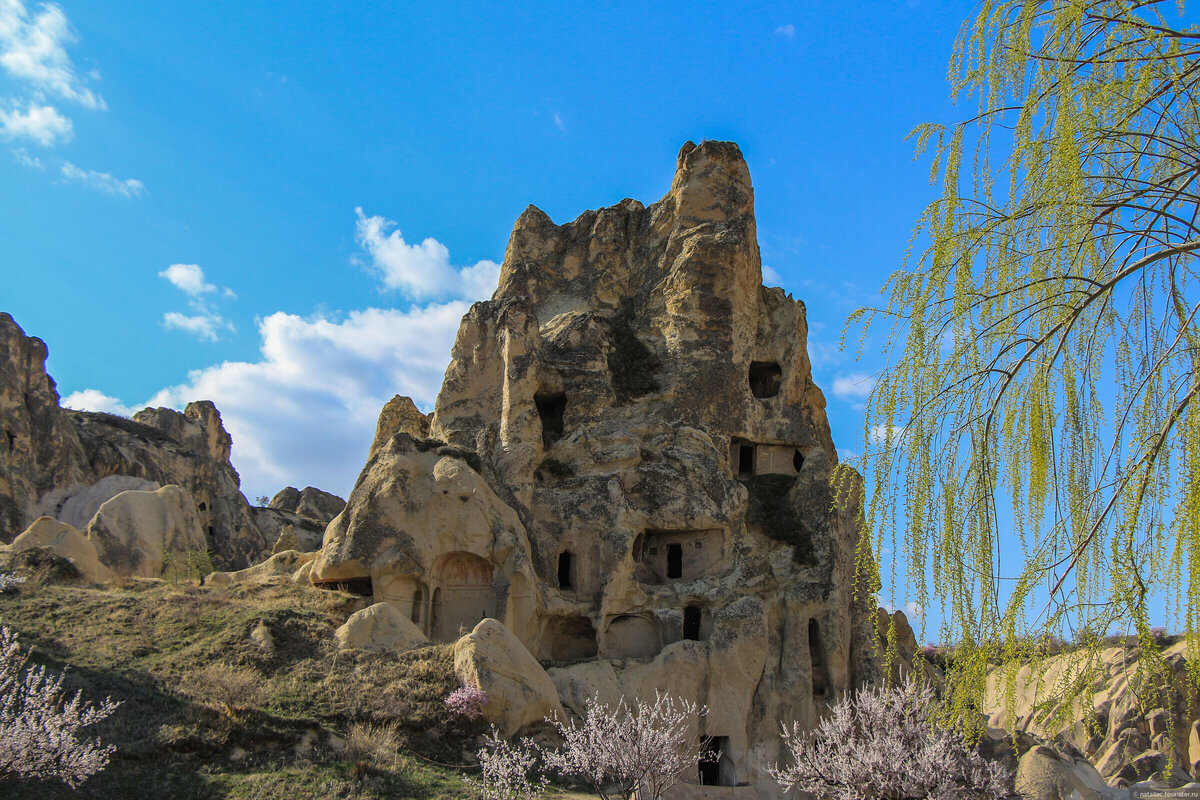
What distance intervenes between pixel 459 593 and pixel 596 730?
8916 mm

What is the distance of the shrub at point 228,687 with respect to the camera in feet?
57.6

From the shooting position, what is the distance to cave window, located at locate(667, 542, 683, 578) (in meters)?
29.7

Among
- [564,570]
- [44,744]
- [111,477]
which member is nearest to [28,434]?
[111,477]

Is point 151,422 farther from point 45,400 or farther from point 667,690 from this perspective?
point 667,690

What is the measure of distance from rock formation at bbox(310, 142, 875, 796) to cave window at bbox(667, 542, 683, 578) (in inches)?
3.3

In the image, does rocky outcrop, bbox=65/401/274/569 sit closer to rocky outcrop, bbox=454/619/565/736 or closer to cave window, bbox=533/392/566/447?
cave window, bbox=533/392/566/447

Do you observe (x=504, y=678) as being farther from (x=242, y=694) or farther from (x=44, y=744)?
(x=44, y=744)

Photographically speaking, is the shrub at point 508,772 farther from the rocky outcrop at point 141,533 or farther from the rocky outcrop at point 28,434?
the rocky outcrop at point 28,434

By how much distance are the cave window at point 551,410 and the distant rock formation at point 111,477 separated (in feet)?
40.7

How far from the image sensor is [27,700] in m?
14.3

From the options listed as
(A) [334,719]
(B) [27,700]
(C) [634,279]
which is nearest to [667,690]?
(A) [334,719]

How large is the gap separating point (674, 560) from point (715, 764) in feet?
20.1

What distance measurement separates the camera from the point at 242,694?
703 inches

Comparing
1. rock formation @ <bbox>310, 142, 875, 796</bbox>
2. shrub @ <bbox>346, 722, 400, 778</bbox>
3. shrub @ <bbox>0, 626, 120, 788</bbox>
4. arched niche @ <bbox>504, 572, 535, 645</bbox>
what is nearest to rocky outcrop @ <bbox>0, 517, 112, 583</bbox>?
rock formation @ <bbox>310, 142, 875, 796</bbox>
